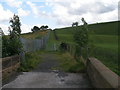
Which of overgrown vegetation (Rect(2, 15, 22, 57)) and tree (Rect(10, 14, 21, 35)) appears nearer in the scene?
overgrown vegetation (Rect(2, 15, 22, 57))

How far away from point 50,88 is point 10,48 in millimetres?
4962

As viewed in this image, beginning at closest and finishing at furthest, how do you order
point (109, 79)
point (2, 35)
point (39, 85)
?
point (109, 79) < point (39, 85) < point (2, 35)

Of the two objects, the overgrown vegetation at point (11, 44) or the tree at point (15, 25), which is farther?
the tree at point (15, 25)

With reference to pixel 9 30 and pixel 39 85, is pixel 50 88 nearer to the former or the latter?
pixel 39 85

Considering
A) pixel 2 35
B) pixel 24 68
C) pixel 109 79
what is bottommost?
pixel 24 68

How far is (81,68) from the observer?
36.8ft

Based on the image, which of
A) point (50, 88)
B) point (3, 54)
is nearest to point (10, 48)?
point (3, 54)

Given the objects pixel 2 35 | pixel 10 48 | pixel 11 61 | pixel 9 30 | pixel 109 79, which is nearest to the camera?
pixel 109 79

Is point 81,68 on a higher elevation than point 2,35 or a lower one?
lower

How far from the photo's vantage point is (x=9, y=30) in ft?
43.0

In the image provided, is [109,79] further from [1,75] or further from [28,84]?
[1,75]

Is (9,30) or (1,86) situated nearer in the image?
(1,86)

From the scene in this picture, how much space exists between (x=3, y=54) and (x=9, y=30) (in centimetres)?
276

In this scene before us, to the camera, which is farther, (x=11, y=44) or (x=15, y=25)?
(x=15, y=25)
